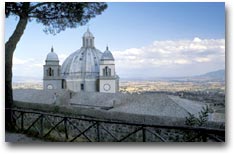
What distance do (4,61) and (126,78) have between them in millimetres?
1699

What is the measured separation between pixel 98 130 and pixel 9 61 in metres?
1.53

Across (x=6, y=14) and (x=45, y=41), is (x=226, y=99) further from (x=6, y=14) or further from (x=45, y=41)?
(x=6, y=14)

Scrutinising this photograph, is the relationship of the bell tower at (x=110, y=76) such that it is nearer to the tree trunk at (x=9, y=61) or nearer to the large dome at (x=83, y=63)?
the large dome at (x=83, y=63)

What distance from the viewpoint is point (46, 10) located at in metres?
4.73

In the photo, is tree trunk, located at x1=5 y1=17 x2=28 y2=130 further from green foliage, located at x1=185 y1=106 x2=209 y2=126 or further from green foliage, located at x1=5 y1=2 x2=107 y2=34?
green foliage, located at x1=185 y1=106 x2=209 y2=126

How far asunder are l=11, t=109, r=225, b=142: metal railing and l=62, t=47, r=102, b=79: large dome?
1.12 metres

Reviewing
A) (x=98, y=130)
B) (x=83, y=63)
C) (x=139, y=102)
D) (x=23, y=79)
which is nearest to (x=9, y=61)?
(x=23, y=79)

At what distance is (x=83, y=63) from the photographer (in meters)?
15.7

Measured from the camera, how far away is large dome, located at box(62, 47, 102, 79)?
6.11 m

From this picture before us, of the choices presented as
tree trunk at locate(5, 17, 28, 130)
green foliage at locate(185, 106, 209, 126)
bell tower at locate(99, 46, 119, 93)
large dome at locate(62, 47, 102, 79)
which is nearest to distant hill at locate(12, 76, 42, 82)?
tree trunk at locate(5, 17, 28, 130)

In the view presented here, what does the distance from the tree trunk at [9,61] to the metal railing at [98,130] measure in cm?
12

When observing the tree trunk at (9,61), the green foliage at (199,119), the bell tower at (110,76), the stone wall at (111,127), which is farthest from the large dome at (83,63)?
the green foliage at (199,119)

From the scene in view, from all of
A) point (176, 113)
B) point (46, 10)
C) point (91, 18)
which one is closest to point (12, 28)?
point (46, 10)

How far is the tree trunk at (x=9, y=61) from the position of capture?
459 centimetres
